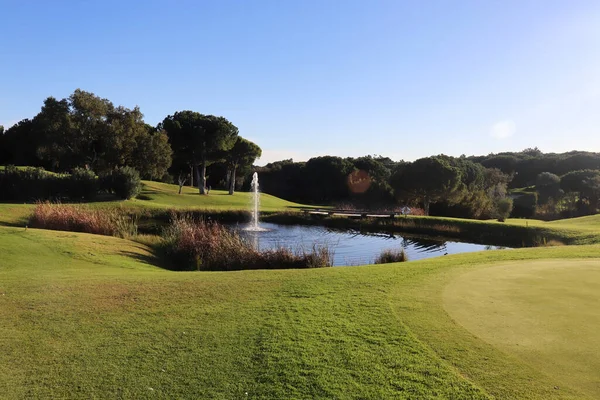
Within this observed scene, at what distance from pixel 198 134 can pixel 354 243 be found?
87.8 feet

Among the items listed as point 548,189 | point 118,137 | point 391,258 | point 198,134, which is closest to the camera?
point 391,258

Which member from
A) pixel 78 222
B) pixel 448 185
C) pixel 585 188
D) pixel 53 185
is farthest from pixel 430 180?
pixel 53 185

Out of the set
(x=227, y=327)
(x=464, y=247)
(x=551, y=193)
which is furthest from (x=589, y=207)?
(x=227, y=327)

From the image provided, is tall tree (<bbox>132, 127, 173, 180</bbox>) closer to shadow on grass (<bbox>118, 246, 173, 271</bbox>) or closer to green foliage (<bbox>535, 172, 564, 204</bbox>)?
shadow on grass (<bbox>118, 246, 173, 271</bbox>)

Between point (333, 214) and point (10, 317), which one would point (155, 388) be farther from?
point (333, 214)

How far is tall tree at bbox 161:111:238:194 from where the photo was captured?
46.6m

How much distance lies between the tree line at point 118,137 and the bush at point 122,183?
15.4ft

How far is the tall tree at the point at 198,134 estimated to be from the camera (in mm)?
46594

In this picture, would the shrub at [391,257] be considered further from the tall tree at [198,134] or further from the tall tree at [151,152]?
the tall tree at [198,134]

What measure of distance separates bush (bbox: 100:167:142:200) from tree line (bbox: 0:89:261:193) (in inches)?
185

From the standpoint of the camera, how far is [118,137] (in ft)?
131

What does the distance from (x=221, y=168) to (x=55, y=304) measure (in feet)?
206

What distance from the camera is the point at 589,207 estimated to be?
55.3 meters

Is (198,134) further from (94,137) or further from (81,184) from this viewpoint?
(81,184)
